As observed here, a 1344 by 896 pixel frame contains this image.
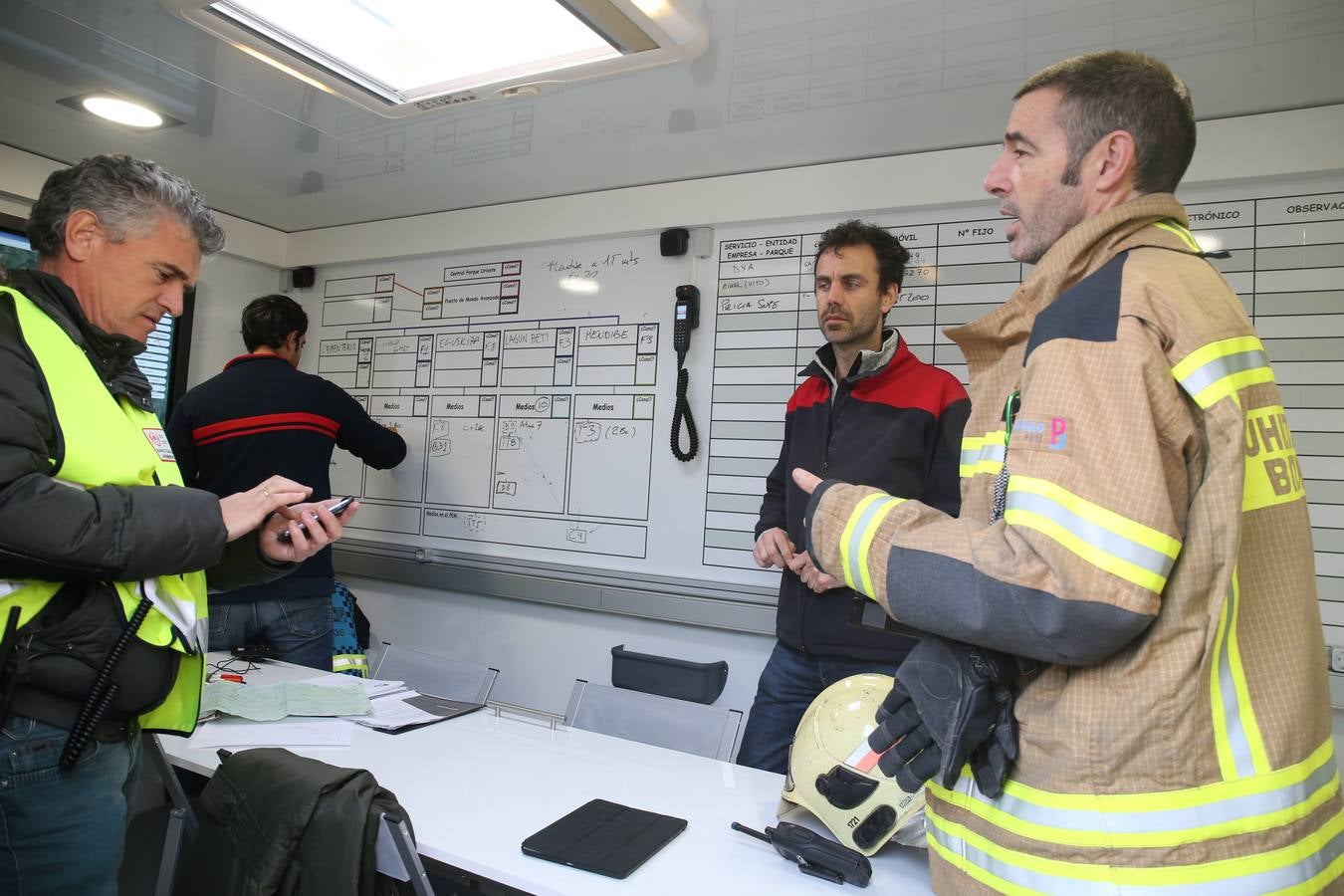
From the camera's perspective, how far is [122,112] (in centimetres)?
309

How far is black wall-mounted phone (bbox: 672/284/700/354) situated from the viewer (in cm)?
330

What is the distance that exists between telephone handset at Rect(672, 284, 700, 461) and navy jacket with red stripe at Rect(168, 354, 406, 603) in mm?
1370

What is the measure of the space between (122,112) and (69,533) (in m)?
2.63

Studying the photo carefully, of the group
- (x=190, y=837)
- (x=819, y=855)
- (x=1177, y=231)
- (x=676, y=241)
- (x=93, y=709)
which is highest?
(x=676, y=241)

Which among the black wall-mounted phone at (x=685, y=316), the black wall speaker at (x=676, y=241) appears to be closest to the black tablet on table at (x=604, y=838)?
→ the black wall-mounted phone at (x=685, y=316)

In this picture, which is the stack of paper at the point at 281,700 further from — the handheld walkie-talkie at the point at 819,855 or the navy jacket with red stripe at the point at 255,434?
the handheld walkie-talkie at the point at 819,855

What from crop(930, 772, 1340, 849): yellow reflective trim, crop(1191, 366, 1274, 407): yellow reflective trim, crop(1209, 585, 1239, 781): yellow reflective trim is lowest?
crop(930, 772, 1340, 849): yellow reflective trim

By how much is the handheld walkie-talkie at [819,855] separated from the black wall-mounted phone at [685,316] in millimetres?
2123

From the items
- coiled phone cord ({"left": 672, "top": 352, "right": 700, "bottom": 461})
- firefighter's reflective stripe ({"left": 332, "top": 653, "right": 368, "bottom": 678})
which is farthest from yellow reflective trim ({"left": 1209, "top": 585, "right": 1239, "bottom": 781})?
firefighter's reflective stripe ({"left": 332, "top": 653, "right": 368, "bottom": 678})

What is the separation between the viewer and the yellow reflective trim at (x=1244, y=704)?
920 mm

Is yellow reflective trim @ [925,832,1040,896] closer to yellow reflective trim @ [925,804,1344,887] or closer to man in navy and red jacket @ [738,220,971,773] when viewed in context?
yellow reflective trim @ [925,804,1344,887]

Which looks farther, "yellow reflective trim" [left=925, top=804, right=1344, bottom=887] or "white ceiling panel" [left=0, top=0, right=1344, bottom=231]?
"white ceiling panel" [left=0, top=0, right=1344, bottom=231]

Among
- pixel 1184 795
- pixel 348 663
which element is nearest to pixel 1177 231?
pixel 1184 795

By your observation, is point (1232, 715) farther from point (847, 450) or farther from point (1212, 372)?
point (847, 450)
